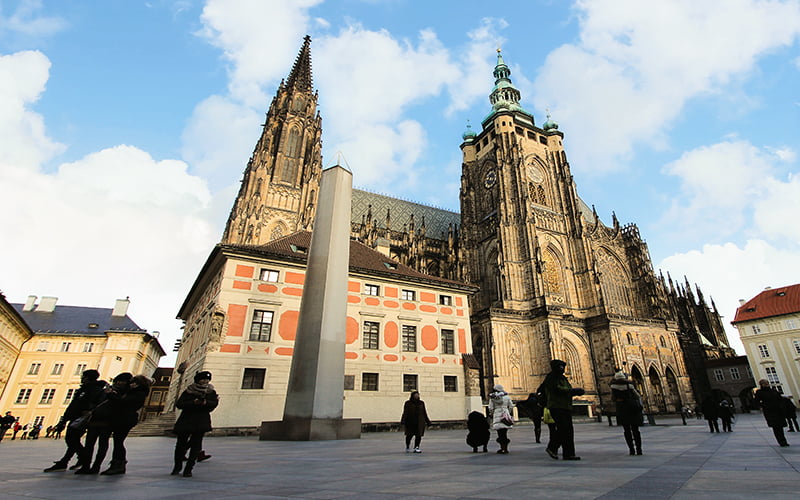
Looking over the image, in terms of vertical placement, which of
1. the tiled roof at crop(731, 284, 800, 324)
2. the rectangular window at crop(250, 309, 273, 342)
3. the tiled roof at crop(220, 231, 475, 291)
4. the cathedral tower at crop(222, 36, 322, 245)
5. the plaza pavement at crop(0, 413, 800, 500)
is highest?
the cathedral tower at crop(222, 36, 322, 245)

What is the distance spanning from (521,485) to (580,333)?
3456 centimetres

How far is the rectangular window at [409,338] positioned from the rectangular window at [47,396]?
39696 millimetres

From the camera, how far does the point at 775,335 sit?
1478 inches

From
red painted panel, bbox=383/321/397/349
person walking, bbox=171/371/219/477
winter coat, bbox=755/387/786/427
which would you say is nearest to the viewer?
person walking, bbox=171/371/219/477

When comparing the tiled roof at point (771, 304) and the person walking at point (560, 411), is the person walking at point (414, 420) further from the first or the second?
the tiled roof at point (771, 304)

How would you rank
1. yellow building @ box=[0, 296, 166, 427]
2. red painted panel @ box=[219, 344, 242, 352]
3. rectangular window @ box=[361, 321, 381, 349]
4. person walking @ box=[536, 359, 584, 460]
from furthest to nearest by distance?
yellow building @ box=[0, 296, 166, 427], rectangular window @ box=[361, 321, 381, 349], red painted panel @ box=[219, 344, 242, 352], person walking @ box=[536, 359, 584, 460]

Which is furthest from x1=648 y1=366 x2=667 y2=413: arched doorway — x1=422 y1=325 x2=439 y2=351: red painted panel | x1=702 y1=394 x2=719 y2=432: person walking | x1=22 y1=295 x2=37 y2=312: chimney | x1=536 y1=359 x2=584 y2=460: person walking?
x1=22 y1=295 x2=37 y2=312: chimney

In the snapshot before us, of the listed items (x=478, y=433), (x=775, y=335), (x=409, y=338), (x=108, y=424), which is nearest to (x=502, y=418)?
(x=478, y=433)

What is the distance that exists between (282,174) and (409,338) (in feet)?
85.6

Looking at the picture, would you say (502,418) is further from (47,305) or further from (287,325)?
(47,305)

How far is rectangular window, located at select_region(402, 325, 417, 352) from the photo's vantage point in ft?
67.9

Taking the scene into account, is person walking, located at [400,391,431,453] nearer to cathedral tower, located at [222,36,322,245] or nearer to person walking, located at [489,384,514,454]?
person walking, located at [489,384,514,454]

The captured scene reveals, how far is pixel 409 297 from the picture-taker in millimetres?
21812

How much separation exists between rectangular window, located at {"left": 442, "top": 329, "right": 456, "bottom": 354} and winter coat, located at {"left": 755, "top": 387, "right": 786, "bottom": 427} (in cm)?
1482
